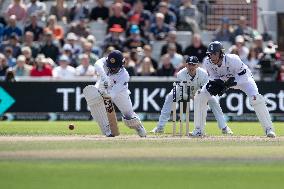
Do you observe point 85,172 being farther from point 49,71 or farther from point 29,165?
point 49,71

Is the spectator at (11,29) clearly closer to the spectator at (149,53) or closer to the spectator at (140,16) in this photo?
the spectator at (140,16)

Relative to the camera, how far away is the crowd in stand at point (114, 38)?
1105 inches

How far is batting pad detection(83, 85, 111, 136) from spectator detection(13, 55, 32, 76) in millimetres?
8868

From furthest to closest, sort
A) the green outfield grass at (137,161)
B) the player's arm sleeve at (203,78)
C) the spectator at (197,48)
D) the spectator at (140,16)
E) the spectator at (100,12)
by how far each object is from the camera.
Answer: the spectator at (100,12), the spectator at (140,16), the spectator at (197,48), the player's arm sleeve at (203,78), the green outfield grass at (137,161)

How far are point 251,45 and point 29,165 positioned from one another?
15716 mm

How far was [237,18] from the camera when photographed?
31.0 metres

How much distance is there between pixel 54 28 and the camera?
96.7 ft

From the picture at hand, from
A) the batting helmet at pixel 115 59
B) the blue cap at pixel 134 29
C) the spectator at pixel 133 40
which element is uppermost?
the batting helmet at pixel 115 59

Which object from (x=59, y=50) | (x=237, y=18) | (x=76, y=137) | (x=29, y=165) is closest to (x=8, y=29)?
(x=59, y=50)

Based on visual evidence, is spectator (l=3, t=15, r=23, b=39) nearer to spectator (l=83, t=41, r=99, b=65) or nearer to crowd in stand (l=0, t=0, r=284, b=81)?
crowd in stand (l=0, t=0, r=284, b=81)

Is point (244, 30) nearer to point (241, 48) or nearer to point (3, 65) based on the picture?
point (241, 48)

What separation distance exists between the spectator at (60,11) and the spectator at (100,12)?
0.84 meters

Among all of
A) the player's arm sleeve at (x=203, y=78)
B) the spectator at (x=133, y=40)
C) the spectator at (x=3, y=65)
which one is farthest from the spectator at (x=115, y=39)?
the player's arm sleeve at (x=203, y=78)

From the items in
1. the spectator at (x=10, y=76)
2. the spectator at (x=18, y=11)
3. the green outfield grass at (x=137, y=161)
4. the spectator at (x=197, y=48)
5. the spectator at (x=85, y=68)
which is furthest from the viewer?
the spectator at (x=18, y=11)
